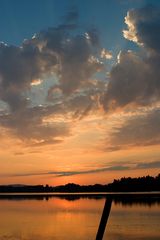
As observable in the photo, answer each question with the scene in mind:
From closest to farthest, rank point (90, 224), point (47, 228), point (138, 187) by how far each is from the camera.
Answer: point (47, 228) < point (90, 224) < point (138, 187)

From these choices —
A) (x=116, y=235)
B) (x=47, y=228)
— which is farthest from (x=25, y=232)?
(x=116, y=235)

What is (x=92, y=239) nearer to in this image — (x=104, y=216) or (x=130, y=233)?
(x=130, y=233)

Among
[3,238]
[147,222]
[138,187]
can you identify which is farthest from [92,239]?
[138,187]

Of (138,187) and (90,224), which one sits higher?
(138,187)

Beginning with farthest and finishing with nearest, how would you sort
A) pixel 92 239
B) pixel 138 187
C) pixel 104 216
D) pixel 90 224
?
pixel 138 187 → pixel 90 224 → pixel 92 239 → pixel 104 216

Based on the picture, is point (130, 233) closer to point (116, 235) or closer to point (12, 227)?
point (116, 235)

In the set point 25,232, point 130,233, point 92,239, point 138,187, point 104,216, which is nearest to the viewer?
point 104,216

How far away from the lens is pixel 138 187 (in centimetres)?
13438

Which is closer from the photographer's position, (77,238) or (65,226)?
(77,238)

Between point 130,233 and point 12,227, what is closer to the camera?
point 130,233

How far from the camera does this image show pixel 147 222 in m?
42.1

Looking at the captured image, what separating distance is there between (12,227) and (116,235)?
39.9ft

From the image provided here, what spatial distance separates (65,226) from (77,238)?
341 inches

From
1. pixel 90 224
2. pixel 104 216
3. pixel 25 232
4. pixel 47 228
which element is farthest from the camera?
pixel 90 224
